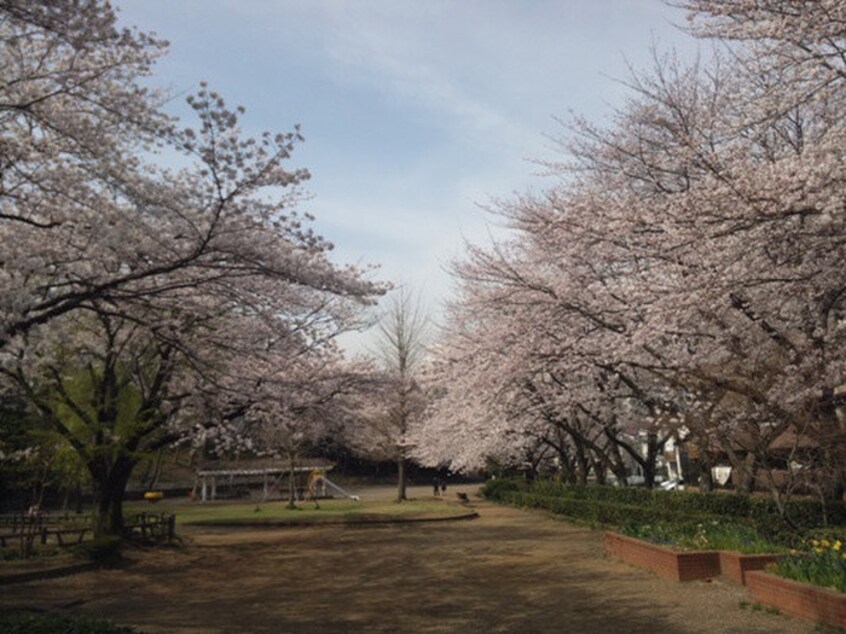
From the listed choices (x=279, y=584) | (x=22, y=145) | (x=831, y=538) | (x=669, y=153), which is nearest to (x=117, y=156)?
(x=22, y=145)

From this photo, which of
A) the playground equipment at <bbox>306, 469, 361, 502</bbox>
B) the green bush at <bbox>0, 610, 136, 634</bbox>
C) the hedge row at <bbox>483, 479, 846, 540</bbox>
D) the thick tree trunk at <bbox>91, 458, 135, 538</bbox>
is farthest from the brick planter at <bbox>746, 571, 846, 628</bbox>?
the playground equipment at <bbox>306, 469, 361, 502</bbox>

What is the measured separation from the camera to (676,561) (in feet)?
32.6

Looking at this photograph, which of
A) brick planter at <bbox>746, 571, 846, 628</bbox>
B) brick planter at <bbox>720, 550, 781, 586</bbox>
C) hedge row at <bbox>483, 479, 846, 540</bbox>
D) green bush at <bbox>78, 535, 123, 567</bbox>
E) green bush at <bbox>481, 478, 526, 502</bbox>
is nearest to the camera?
brick planter at <bbox>746, 571, 846, 628</bbox>

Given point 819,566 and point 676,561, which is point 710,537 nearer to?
point 676,561

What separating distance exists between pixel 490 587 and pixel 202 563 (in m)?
7.15

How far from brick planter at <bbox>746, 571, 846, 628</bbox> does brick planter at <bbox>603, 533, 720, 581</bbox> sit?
149cm

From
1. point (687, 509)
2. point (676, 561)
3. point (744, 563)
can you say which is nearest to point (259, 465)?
point (687, 509)

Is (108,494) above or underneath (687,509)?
above

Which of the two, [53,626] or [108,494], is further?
[108,494]

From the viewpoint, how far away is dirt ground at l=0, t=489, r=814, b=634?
316 inches

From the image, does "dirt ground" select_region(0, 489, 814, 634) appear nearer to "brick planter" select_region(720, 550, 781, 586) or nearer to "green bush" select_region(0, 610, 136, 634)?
"brick planter" select_region(720, 550, 781, 586)

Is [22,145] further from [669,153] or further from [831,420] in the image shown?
[831,420]

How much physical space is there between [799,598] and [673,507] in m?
10.5

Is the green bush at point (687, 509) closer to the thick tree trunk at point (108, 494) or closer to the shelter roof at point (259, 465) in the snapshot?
the thick tree trunk at point (108, 494)
